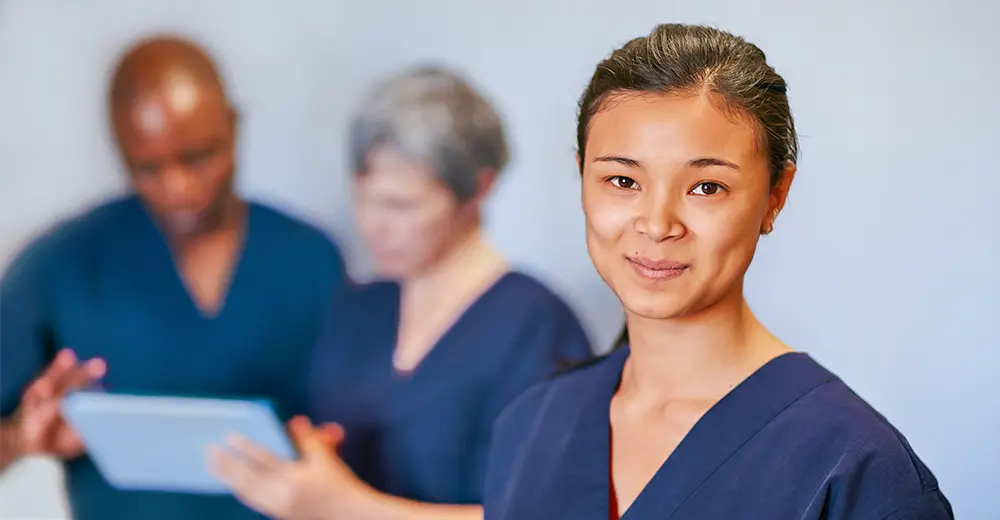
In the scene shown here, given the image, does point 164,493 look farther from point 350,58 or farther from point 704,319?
point 704,319

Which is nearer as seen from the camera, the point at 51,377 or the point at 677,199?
the point at 677,199

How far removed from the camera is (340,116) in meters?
1.67

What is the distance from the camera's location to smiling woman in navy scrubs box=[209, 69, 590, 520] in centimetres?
156

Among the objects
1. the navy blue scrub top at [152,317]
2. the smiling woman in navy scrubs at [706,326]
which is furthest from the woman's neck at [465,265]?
the smiling woman in navy scrubs at [706,326]

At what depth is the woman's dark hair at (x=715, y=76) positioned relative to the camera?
97 centimetres

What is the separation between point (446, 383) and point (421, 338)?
0.26ft

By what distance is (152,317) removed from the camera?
1.72 metres

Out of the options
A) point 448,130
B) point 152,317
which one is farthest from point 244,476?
point 448,130

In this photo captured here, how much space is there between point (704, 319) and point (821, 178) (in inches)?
17.3

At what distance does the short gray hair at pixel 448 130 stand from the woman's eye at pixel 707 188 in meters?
0.63

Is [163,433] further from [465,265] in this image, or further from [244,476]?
[465,265]

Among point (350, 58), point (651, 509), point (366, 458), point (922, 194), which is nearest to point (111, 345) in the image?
point (366, 458)

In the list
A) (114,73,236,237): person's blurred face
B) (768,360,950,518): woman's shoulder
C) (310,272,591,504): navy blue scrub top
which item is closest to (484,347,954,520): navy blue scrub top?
(768,360,950,518): woman's shoulder

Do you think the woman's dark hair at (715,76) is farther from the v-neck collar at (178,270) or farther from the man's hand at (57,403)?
the man's hand at (57,403)
